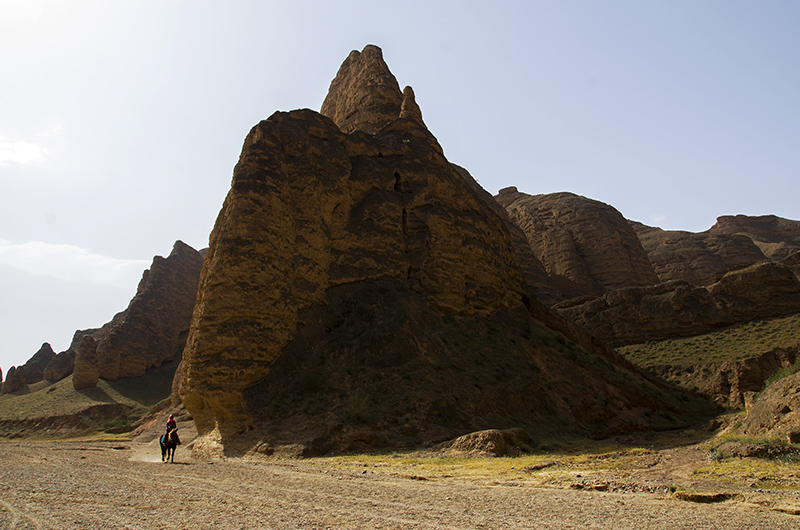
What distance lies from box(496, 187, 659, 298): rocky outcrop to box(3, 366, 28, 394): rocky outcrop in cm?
6675

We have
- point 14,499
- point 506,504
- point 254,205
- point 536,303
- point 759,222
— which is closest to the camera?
point 506,504

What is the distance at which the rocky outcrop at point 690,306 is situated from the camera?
36.4m

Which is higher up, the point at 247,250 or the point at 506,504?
the point at 247,250

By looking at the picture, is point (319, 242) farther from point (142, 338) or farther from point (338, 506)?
point (142, 338)

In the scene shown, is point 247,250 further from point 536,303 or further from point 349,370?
point 536,303

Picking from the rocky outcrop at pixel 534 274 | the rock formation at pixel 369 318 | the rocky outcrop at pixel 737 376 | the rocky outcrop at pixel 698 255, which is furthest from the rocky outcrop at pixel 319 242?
the rocky outcrop at pixel 698 255

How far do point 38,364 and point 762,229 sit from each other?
4943 inches

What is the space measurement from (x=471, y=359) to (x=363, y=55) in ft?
104

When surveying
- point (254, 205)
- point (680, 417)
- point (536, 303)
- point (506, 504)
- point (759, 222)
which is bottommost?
point (680, 417)

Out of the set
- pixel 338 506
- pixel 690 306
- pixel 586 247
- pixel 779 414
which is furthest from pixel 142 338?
pixel 779 414

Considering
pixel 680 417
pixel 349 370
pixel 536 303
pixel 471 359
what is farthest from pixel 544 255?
pixel 349 370

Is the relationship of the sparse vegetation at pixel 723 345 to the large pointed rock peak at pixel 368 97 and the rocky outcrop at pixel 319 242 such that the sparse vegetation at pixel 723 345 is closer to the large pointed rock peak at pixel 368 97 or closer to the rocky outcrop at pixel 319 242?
the rocky outcrop at pixel 319 242

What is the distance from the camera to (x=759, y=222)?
92.4m

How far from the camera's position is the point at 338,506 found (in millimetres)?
6848
